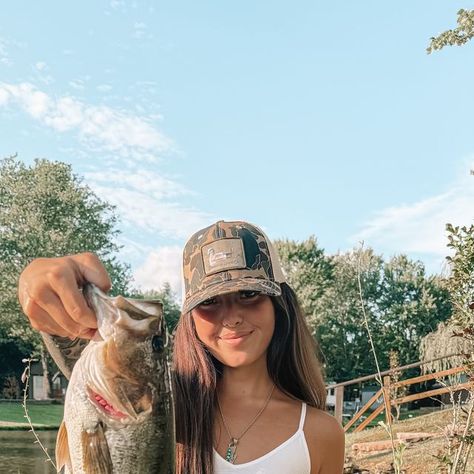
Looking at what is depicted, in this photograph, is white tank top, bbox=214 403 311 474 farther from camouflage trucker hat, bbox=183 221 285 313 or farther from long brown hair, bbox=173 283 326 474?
camouflage trucker hat, bbox=183 221 285 313

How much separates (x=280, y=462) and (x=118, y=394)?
76cm

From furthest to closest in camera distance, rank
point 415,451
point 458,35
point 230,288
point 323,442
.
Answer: point 415,451 → point 458,35 → point 323,442 → point 230,288

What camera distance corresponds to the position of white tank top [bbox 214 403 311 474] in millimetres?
2100

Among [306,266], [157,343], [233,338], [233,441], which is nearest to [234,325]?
[233,338]

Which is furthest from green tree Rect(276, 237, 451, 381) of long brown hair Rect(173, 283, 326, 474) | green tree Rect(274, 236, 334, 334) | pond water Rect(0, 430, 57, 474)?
long brown hair Rect(173, 283, 326, 474)

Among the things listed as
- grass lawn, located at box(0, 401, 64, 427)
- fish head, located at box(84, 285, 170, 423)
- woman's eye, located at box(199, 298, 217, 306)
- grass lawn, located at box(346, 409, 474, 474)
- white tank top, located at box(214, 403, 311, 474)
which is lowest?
grass lawn, located at box(346, 409, 474, 474)

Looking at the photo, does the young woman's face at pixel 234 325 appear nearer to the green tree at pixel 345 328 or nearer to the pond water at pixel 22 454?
the pond water at pixel 22 454

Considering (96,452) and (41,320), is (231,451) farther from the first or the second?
(41,320)

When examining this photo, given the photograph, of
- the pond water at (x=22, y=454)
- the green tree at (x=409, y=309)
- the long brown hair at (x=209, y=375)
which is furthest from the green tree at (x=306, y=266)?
the long brown hair at (x=209, y=375)

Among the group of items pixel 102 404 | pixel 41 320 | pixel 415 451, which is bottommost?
pixel 415 451

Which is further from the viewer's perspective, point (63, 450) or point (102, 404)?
point (63, 450)

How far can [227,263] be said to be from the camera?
218 cm

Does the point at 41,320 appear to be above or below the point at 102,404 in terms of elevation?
above

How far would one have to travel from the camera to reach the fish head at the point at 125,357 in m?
1.60
